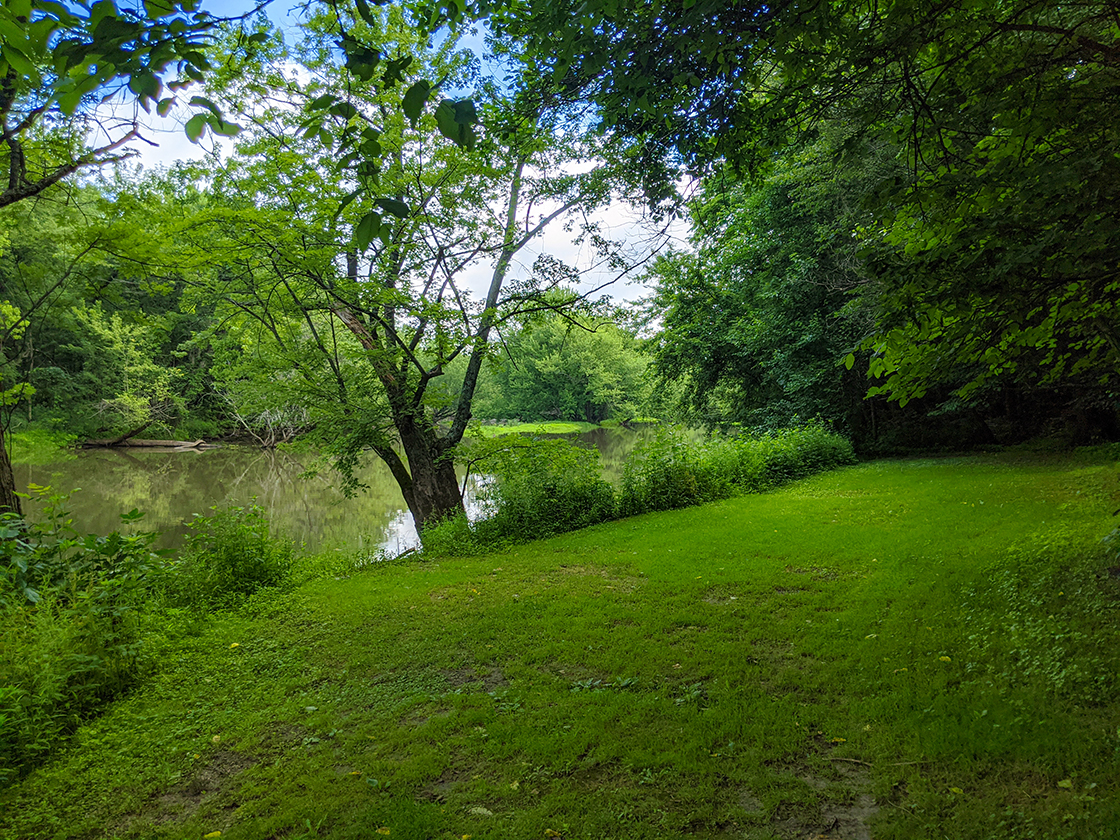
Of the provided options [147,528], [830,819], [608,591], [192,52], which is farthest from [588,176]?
[147,528]

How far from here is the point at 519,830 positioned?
2.44m

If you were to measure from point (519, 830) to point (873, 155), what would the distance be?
39.9ft

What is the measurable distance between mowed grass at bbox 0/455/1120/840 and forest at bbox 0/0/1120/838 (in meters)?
0.05

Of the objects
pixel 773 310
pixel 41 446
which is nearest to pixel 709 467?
pixel 773 310

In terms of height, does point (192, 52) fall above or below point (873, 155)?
below

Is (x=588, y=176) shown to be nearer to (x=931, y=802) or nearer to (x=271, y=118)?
(x=271, y=118)

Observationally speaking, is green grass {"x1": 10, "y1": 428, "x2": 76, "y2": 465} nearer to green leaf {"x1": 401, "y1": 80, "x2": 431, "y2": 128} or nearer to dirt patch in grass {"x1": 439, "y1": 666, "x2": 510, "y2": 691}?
dirt patch in grass {"x1": 439, "y1": 666, "x2": 510, "y2": 691}

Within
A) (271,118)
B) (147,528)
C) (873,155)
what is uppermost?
(271,118)

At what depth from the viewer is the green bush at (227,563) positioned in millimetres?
5949

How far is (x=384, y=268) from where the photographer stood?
9.15m

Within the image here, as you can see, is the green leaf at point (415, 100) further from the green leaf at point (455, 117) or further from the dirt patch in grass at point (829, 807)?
the dirt patch in grass at point (829, 807)

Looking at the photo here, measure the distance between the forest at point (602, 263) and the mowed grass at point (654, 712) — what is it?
0.17 ft

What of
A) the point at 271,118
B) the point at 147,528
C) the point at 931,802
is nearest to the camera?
the point at 931,802

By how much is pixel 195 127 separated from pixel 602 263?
8420 millimetres
